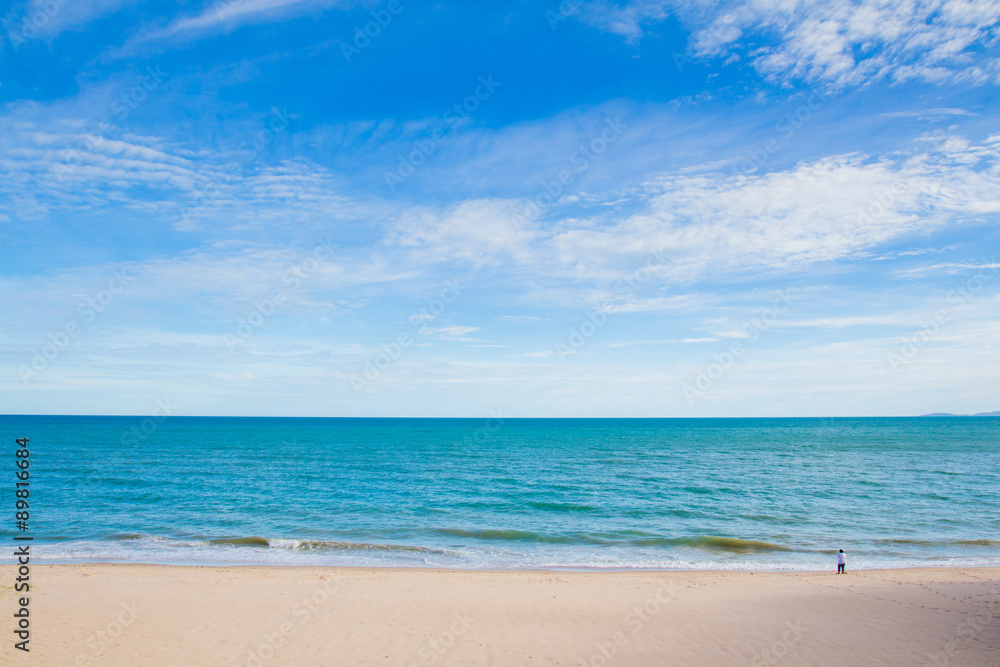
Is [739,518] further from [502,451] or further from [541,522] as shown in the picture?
[502,451]

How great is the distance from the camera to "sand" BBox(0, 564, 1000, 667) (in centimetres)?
1161

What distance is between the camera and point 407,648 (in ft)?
39.2

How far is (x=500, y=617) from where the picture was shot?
14.0 meters

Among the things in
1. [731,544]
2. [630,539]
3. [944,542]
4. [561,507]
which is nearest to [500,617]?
[630,539]

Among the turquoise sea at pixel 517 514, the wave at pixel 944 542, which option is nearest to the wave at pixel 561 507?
the turquoise sea at pixel 517 514

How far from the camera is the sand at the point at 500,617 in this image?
38.1 ft

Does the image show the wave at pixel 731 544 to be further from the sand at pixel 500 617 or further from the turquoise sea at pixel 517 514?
the sand at pixel 500 617

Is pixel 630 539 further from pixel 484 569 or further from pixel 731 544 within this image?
pixel 484 569

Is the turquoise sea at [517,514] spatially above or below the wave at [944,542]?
below

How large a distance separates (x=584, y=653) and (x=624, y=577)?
6.90m

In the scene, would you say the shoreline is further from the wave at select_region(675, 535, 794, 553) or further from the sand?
the wave at select_region(675, 535, 794, 553)

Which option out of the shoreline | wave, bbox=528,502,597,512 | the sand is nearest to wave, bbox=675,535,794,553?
the shoreline

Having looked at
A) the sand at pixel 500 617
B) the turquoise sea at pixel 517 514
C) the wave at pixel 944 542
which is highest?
the sand at pixel 500 617

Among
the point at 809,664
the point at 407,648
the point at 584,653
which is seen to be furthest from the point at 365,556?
the point at 809,664
